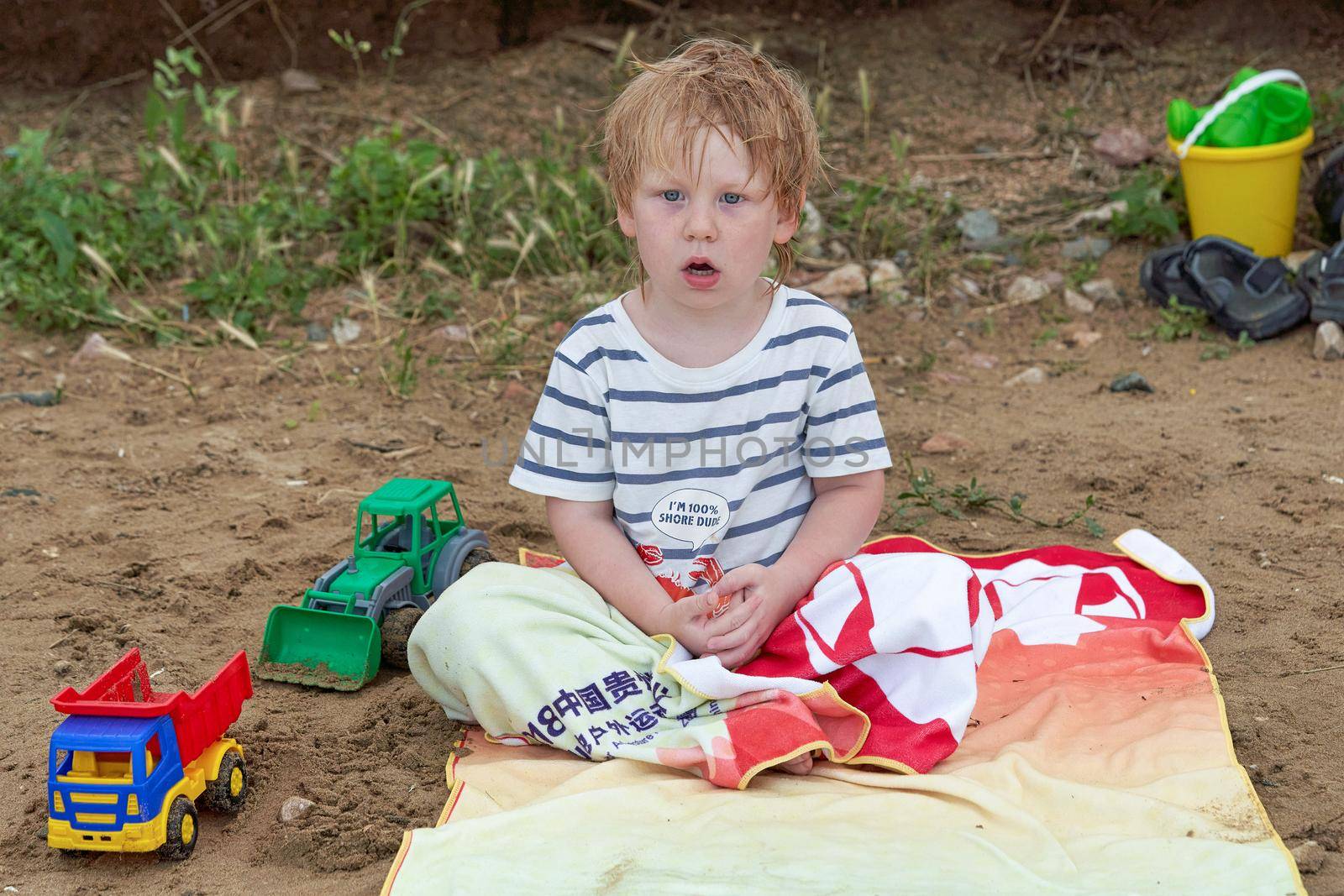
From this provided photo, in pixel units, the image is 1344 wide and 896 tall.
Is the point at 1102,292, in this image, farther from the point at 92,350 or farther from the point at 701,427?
the point at 92,350

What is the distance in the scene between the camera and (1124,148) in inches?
221

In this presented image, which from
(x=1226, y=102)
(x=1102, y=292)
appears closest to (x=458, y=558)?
(x=1102, y=292)

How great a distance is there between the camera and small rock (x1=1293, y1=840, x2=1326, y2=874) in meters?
2.04

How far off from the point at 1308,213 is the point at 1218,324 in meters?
0.91

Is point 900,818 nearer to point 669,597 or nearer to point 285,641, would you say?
point 669,597

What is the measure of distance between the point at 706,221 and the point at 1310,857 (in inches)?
58.1

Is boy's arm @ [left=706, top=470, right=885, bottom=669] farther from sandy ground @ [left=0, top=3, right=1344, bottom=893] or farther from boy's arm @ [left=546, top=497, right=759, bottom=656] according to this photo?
sandy ground @ [left=0, top=3, right=1344, bottom=893]

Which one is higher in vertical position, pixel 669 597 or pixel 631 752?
pixel 669 597

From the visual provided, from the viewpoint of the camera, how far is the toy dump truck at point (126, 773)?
2.03m

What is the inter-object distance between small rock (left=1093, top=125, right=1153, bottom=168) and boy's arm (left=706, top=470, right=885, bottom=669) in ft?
11.7

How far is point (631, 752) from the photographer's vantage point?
92.3 inches

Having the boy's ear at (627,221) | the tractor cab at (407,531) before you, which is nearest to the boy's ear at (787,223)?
the boy's ear at (627,221)

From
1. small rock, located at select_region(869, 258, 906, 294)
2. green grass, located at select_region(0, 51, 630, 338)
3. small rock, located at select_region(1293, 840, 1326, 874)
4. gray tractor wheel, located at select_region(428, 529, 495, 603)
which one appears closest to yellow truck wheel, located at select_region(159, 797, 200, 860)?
gray tractor wheel, located at select_region(428, 529, 495, 603)

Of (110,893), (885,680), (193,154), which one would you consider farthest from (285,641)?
(193,154)
